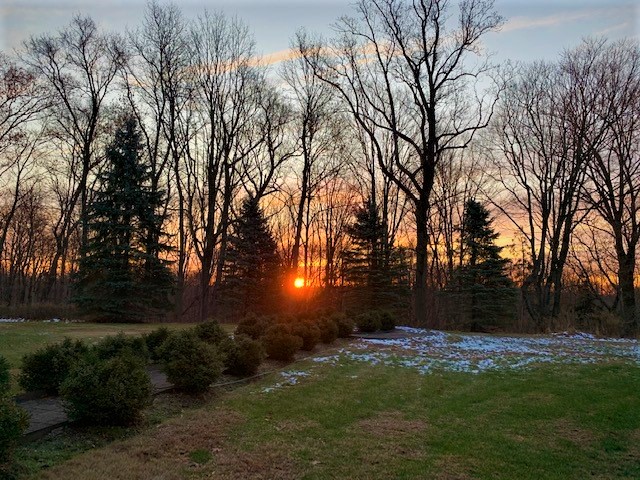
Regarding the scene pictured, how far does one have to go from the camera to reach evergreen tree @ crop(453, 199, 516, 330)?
80.4ft

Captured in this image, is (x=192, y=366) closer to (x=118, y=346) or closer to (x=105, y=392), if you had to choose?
(x=105, y=392)

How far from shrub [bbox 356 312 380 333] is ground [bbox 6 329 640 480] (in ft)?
15.8

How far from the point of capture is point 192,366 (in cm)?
593

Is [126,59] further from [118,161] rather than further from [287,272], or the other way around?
[287,272]

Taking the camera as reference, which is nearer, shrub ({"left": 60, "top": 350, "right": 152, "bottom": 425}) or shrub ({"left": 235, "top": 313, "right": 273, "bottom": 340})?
A: shrub ({"left": 60, "top": 350, "right": 152, "bottom": 425})

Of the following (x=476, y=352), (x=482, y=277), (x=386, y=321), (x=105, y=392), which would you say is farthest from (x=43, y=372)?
(x=482, y=277)

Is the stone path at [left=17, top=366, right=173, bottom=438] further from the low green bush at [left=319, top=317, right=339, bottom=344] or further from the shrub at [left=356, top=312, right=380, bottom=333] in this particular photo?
the shrub at [left=356, top=312, right=380, bottom=333]

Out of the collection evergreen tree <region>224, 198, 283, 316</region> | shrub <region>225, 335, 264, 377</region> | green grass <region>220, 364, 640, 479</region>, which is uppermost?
evergreen tree <region>224, 198, 283, 316</region>

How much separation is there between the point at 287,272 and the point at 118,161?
12.2 meters

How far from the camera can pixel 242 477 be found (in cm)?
365

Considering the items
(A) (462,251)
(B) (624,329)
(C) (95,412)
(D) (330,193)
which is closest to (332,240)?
(D) (330,193)

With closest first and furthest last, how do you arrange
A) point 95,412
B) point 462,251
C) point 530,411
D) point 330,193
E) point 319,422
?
point 95,412 → point 319,422 → point 530,411 → point 462,251 → point 330,193

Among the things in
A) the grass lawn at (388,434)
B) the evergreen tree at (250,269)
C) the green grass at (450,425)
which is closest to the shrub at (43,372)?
the grass lawn at (388,434)

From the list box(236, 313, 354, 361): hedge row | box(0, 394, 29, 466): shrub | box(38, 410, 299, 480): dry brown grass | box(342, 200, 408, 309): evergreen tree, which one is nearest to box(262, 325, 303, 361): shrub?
box(236, 313, 354, 361): hedge row
